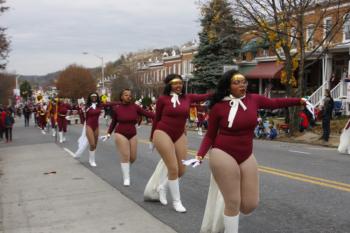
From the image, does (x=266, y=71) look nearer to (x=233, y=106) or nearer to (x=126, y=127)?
(x=126, y=127)

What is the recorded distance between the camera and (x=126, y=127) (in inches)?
380

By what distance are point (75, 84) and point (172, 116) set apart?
334 ft

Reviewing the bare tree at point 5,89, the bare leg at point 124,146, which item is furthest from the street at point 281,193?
the bare tree at point 5,89

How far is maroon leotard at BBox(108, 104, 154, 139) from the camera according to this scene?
9.66 metres

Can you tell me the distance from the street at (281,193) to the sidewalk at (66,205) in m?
0.28

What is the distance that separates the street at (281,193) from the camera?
6504 millimetres

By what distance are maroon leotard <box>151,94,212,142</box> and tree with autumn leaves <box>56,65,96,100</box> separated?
9964 centimetres

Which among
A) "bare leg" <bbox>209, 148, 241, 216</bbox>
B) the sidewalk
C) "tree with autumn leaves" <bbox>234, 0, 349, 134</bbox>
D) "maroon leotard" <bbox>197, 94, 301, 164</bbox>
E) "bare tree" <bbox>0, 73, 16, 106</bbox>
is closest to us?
"bare leg" <bbox>209, 148, 241, 216</bbox>

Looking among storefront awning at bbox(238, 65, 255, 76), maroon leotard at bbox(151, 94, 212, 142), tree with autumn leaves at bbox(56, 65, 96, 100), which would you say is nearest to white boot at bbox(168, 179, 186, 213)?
maroon leotard at bbox(151, 94, 212, 142)

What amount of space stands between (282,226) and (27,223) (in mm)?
3554

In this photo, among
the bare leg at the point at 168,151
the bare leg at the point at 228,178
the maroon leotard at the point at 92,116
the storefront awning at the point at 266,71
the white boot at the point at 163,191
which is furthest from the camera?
the storefront awning at the point at 266,71

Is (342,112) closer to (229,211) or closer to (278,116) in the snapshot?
(278,116)

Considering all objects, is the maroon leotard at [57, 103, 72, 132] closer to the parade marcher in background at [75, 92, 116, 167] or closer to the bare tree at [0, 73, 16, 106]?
the parade marcher in background at [75, 92, 116, 167]

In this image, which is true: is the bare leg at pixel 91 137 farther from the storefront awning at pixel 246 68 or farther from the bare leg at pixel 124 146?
the storefront awning at pixel 246 68
